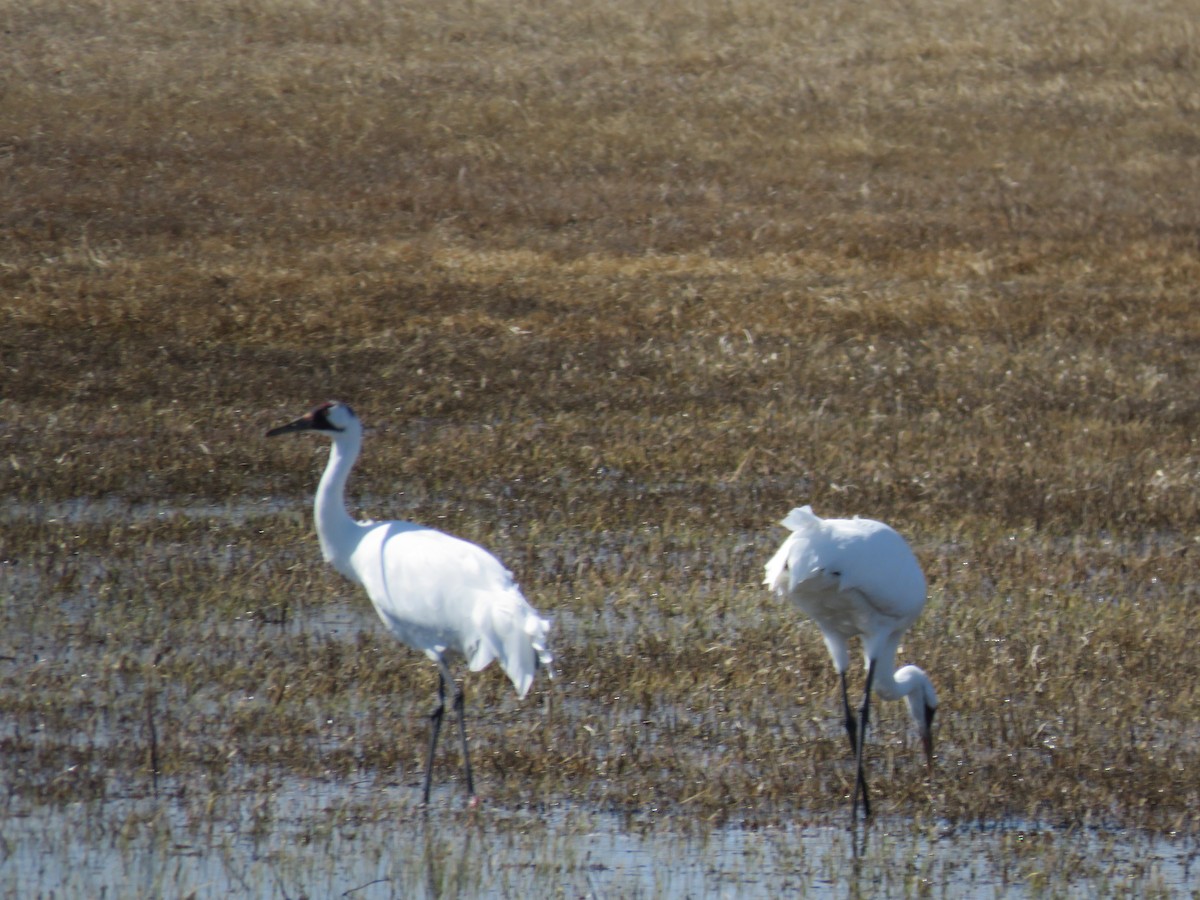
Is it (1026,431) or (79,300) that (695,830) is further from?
(79,300)

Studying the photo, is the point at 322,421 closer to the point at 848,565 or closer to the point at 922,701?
the point at 848,565

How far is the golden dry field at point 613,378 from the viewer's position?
7547mm

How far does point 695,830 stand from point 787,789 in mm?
610

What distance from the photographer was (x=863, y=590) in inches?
289

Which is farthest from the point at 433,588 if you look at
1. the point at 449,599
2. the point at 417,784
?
the point at 417,784

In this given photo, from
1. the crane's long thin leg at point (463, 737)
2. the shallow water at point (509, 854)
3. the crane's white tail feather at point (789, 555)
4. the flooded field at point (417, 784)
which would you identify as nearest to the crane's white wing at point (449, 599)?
the crane's long thin leg at point (463, 737)

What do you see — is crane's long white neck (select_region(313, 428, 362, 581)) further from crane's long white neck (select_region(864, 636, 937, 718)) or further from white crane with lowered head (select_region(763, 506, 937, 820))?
crane's long white neck (select_region(864, 636, 937, 718))

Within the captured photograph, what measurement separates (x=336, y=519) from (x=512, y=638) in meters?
1.19

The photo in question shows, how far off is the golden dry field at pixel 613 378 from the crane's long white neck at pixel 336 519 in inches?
22.2

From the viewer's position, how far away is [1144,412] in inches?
555

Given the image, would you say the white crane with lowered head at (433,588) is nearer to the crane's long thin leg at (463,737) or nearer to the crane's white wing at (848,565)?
the crane's long thin leg at (463,737)

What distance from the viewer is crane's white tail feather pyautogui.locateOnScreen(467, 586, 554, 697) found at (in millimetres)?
6738

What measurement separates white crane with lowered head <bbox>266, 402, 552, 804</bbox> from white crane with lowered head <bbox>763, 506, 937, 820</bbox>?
1015mm

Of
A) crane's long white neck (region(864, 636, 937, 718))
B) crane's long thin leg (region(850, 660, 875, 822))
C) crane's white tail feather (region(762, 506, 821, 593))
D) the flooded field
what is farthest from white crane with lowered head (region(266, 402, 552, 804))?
crane's long white neck (region(864, 636, 937, 718))
